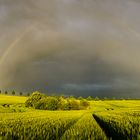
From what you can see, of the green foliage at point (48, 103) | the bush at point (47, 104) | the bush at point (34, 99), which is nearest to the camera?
the bush at point (47, 104)

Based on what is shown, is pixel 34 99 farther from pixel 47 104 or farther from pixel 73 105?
pixel 73 105

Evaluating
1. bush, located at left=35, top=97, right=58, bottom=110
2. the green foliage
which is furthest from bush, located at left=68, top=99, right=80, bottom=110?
bush, located at left=35, top=97, right=58, bottom=110

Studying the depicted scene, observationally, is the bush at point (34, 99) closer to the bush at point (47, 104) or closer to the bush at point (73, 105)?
the bush at point (47, 104)

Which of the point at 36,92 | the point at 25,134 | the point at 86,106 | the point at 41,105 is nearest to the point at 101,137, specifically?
the point at 25,134

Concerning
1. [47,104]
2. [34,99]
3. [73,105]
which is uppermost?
[34,99]

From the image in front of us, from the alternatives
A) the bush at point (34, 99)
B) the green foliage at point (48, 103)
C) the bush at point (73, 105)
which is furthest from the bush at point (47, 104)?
the bush at point (73, 105)

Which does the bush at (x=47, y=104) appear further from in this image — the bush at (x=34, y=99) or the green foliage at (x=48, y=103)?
the bush at (x=34, y=99)

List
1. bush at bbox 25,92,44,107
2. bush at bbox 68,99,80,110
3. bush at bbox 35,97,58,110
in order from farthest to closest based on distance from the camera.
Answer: bush at bbox 68,99,80,110 < bush at bbox 25,92,44,107 < bush at bbox 35,97,58,110

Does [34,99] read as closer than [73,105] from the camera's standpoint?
Yes

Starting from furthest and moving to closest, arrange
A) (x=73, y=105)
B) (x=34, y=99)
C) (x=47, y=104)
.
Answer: (x=73, y=105) < (x=34, y=99) < (x=47, y=104)

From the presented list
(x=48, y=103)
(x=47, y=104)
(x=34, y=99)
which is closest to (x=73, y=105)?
(x=34, y=99)

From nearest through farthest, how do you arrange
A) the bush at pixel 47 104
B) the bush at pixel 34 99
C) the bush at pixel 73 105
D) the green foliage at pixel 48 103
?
1. the bush at pixel 47 104
2. the green foliage at pixel 48 103
3. the bush at pixel 34 99
4. the bush at pixel 73 105

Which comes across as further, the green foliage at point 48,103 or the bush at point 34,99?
the bush at point 34,99

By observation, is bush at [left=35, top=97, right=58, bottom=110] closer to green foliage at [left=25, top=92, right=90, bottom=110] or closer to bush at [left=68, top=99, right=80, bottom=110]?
green foliage at [left=25, top=92, right=90, bottom=110]
